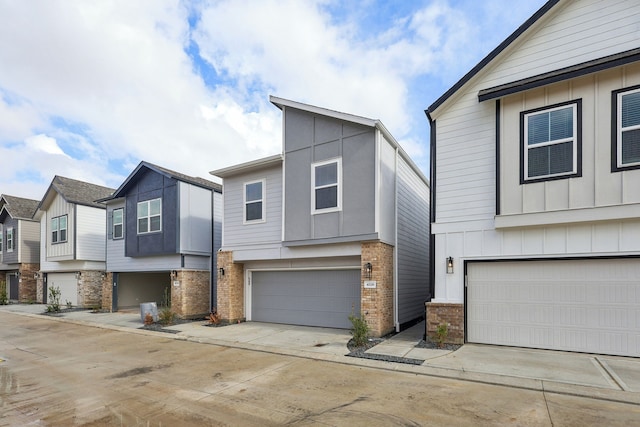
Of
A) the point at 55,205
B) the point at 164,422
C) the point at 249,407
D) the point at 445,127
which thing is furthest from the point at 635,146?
the point at 55,205

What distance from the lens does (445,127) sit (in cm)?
991

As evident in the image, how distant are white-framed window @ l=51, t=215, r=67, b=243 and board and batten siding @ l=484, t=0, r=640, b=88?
2302 cm

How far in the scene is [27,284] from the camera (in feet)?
84.3

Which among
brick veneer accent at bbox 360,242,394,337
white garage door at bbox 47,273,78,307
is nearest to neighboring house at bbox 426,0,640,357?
brick veneer accent at bbox 360,242,394,337

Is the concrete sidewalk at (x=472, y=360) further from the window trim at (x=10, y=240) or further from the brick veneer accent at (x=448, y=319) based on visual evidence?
the window trim at (x=10, y=240)

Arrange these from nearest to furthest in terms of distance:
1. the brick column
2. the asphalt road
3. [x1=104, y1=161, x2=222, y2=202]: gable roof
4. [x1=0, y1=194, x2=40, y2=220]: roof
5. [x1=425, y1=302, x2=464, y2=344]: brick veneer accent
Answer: the asphalt road
[x1=425, y1=302, x2=464, y2=344]: brick veneer accent
the brick column
[x1=104, y1=161, x2=222, y2=202]: gable roof
[x1=0, y1=194, x2=40, y2=220]: roof

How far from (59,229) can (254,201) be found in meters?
15.6

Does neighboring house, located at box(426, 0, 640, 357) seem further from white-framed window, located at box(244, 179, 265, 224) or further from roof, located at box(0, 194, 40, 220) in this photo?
roof, located at box(0, 194, 40, 220)

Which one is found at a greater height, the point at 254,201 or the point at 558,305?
the point at 254,201

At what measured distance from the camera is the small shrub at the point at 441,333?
903 centimetres

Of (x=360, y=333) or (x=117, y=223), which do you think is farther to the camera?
(x=117, y=223)

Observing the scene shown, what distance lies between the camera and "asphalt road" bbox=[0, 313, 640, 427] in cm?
525

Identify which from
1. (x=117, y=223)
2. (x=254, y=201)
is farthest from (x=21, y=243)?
(x=254, y=201)

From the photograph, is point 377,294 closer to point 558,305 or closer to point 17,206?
point 558,305
